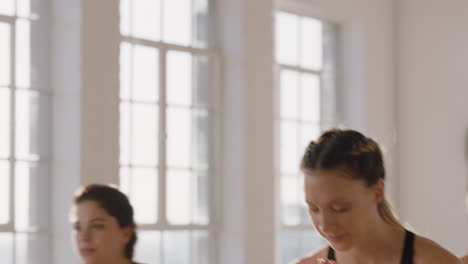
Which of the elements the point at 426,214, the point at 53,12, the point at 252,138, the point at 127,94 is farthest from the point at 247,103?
the point at 426,214

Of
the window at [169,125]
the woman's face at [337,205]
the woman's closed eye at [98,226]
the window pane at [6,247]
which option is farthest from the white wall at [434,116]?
the woman's face at [337,205]

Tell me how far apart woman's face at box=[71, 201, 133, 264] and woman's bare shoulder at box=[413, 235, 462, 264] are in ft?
5.21

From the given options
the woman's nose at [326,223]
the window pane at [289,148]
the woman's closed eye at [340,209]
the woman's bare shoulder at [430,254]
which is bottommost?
the woman's bare shoulder at [430,254]

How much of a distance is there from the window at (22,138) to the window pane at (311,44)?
11.3ft

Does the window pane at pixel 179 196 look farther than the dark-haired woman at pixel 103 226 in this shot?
Yes

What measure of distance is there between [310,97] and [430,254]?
7.12 meters

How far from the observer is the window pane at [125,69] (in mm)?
7688

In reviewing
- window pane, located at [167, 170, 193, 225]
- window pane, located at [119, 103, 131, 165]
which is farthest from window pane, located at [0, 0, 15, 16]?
window pane, located at [167, 170, 193, 225]

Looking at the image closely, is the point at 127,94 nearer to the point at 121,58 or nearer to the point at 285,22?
the point at 121,58

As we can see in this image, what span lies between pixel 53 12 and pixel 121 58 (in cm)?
82

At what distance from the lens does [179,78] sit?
26.9 ft

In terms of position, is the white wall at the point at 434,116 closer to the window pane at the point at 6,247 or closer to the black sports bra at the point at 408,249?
the window pane at the point at 6,247

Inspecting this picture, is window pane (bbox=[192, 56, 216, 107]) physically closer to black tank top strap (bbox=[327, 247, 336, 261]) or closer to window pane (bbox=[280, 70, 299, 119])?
window pane (bbox=[280, 70, 299, 119])

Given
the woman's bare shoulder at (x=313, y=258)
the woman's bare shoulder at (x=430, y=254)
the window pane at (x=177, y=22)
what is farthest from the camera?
the window pane at (x=177, y=22)
